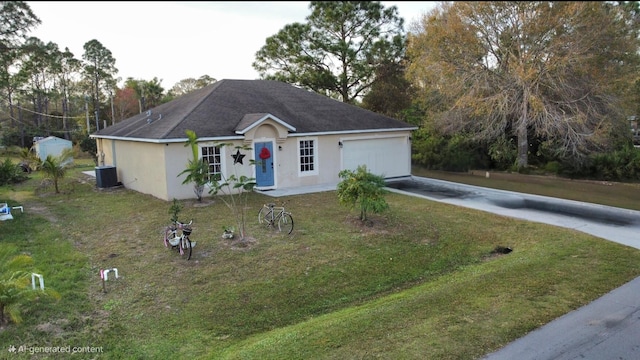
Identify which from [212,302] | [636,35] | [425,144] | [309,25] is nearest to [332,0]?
[309,25]

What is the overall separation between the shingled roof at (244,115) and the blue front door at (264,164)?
1.06 meters

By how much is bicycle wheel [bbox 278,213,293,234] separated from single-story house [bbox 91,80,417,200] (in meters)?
3.28

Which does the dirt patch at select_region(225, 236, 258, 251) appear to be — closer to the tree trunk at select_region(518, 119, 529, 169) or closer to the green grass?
the green grass

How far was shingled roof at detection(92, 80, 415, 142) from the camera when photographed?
15.8 meters

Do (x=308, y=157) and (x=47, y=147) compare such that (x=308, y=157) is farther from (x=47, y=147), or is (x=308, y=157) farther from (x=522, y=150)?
(x=47, y=147)

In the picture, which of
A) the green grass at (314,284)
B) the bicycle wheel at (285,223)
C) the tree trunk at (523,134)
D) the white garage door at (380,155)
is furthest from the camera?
the white garage door at (380,155)

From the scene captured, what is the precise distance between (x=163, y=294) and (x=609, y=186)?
18099 millimetres

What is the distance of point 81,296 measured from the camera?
737 centimetres

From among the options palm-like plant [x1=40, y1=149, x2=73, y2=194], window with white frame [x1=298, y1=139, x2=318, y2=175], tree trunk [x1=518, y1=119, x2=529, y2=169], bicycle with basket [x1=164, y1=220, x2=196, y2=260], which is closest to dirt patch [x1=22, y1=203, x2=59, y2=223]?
palm-like plant [x1=40, y1=149, x2=73, y2=194]

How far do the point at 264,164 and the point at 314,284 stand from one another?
30.9ft

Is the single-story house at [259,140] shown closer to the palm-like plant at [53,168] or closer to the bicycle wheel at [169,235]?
the palm-like plant at [53,168]

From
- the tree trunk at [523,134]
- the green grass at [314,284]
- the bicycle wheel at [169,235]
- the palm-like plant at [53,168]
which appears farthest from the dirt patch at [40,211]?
the tree trunk at [523,134]

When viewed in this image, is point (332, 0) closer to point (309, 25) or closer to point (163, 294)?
point (309, 25)

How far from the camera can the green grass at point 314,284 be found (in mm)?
5707
